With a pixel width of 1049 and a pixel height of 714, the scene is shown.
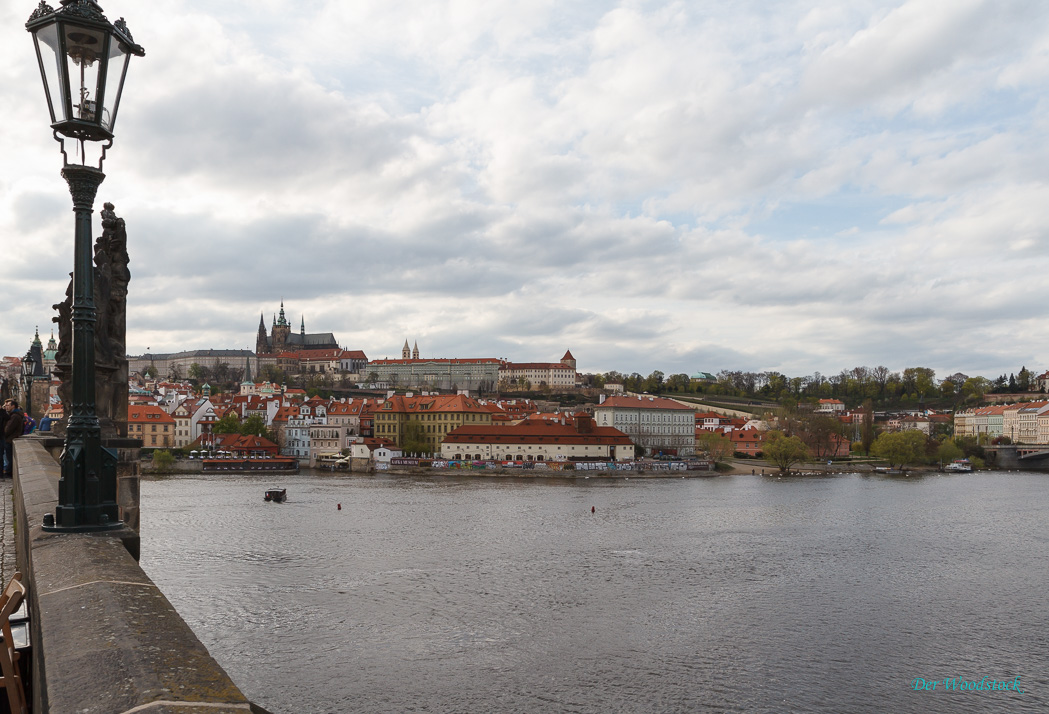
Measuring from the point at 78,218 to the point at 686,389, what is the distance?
5101 inches

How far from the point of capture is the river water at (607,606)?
12758 millimetres

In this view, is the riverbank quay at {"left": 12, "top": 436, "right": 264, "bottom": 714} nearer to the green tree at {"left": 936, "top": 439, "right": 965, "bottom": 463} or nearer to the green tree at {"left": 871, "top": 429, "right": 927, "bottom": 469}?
the green tree at {"left": 871, "top": 429, "right": 927, "bottom": 469}

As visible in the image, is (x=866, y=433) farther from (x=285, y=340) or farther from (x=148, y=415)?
(x=285, y=340)

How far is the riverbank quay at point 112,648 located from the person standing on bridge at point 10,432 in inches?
318

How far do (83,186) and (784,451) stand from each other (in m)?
66.1

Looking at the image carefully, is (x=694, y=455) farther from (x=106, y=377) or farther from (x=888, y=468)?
(x=106, y=377)

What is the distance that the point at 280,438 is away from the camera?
72.7 m

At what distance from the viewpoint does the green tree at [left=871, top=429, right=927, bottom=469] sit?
2872 inches

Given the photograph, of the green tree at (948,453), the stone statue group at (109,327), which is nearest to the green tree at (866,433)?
the green tree at (948,453)

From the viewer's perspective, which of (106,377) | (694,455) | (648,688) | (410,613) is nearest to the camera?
(106,377)

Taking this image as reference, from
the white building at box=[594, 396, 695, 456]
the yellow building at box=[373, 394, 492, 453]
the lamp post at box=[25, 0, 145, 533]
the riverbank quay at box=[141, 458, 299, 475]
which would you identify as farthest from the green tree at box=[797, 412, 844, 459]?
the lamp post at box=[25, 0, 145, 533]

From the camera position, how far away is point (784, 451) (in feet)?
217

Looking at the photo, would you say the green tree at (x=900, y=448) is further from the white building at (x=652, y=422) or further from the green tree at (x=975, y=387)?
the green tree at (x=975, y=387)

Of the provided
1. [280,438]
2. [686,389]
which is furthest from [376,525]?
[686,389]
